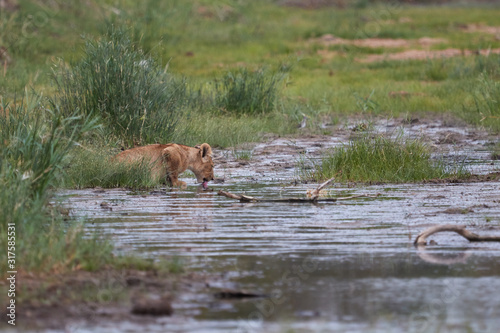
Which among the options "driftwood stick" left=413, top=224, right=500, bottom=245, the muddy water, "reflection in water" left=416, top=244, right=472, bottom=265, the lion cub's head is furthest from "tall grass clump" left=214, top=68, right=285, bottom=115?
"reflection in water" left=416, top=244, right=472, bottom=265

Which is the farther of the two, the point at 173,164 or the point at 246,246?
the point at 173,164

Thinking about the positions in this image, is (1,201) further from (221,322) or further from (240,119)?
(240,119)

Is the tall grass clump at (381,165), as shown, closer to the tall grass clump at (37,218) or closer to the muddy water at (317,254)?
the muddy water at (317,254)

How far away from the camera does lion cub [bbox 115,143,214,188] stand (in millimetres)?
11008

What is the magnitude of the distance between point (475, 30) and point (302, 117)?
20.9m

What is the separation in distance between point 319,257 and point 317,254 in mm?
107

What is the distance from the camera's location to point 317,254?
23.1ft

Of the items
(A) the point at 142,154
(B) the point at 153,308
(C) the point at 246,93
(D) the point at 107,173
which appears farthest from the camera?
(C) the point at 246,93

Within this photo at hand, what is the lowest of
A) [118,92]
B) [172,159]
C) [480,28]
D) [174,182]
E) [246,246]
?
[174,182]

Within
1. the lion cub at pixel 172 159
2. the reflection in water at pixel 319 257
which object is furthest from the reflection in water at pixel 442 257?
the lion cub at pixel 172 159

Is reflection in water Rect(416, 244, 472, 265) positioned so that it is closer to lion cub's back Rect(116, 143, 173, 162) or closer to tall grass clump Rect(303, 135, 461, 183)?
tall grass clump Rect(303, 135, 461, 183)

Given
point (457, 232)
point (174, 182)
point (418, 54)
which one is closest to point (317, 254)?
point (457, 232)

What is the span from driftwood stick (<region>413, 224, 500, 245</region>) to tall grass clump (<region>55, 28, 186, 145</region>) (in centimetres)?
590

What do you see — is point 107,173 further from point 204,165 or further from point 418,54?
point 418,54
